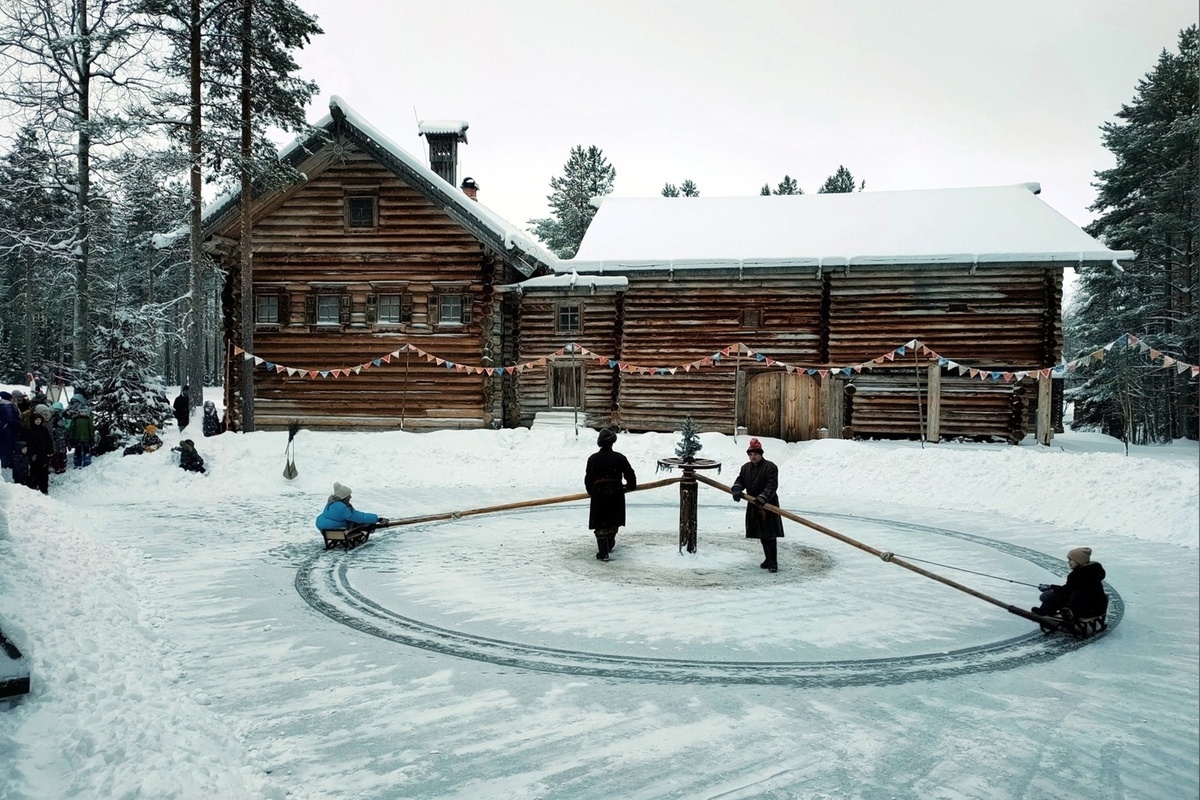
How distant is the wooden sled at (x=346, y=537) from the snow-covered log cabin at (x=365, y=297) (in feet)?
39.3

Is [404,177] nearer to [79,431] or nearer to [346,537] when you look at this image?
[79,431]

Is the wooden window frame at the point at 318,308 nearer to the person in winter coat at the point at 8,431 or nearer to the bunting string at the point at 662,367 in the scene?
the bunting string at the point at 662,367

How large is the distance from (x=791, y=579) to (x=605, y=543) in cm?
244

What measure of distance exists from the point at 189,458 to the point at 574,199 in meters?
41.8

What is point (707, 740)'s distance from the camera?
4.98m

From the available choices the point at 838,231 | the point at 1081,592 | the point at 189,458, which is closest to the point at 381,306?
the point at 189,458

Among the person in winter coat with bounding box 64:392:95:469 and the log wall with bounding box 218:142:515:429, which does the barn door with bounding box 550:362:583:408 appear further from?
the person in winter coat with bounding box 64:392:95:469

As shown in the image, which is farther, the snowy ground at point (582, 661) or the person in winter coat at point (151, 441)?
the person in winter coat at point (151, 441)

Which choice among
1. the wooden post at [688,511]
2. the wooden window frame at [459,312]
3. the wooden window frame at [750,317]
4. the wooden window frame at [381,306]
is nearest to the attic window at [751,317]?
the wooden window frame at [750,317]

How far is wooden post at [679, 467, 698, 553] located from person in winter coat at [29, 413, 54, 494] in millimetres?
11513

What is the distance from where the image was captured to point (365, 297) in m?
23.5

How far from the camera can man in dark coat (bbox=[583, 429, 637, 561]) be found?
10219 mm

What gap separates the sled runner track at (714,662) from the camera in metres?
6.09

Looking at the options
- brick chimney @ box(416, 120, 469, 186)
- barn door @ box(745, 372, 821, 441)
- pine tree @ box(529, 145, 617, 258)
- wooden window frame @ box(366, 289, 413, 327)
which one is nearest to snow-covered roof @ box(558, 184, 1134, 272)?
barn door @ box(745, 372, 821, 441)
